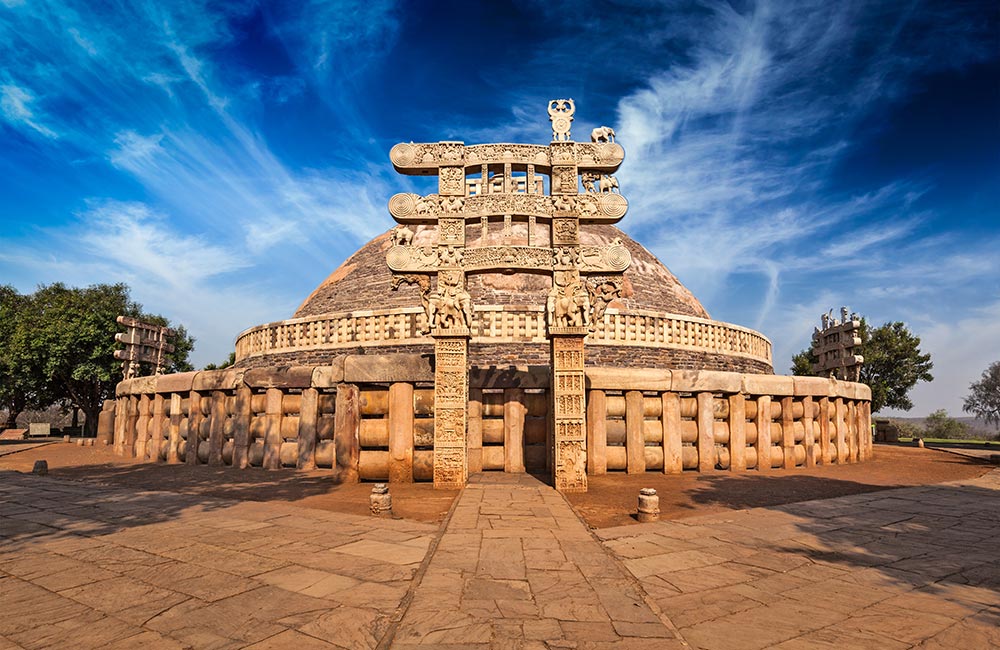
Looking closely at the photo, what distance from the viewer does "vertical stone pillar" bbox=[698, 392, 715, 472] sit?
898cm

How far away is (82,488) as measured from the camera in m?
7.73

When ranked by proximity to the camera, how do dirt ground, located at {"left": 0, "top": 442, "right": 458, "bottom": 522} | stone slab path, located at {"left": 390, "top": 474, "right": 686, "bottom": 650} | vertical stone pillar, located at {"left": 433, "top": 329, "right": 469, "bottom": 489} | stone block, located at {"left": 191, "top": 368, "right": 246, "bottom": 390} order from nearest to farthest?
1. stone slab path, located at {"left": 390, "top": 474, "right": 686, "bottom": 650}
2. dirt ground, located at {"left": 0, "top": 442, "right": 458, "bottom": 522}
3. vertical stone pillar, located at {"left": 433, "top": 329, "right": 469, "bottom": 489}
4. stone block, located at {"left": 191, "top": 368, "right": 246, "bottom": 390}

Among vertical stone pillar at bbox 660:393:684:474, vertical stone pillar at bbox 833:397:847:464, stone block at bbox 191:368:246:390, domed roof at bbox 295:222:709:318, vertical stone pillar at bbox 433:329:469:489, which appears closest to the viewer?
vertical stone pillar at bbox 433:329:469:489

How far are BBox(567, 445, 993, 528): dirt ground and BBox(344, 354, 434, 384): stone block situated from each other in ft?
9.90

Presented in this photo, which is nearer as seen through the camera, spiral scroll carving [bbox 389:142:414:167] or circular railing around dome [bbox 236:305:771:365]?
spiral scroll carving [bbox 389:142:414:167]

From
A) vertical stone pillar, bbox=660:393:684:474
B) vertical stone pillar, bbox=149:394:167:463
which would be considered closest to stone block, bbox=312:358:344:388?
vertical stone pillar, bbox=149:394:167:463

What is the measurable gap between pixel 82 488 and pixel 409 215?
6.47 m

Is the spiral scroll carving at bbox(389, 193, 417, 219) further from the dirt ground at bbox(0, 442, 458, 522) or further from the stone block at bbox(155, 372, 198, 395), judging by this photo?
the stone block at bbox(155, 372, 198, 395)

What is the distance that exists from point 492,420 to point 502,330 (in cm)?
728

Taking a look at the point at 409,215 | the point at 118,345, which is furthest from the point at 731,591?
the point at 118,345

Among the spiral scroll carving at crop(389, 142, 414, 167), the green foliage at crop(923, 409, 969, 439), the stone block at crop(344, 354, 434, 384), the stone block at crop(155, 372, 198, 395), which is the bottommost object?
the green foliage at crop(923, 409, 969, 439)

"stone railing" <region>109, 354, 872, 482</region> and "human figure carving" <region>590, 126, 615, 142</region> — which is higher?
"human figure carving" <region>590, 126, 615, 142</region>

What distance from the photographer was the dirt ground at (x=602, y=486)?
6.23 meters

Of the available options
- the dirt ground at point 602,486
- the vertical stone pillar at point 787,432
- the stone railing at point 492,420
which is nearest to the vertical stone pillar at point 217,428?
the stone railing at point 492,420
